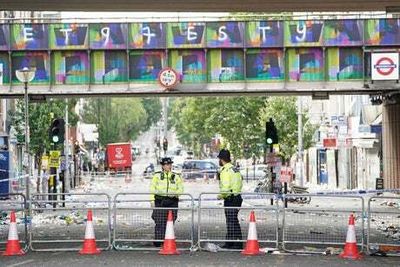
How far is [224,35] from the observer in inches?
1102

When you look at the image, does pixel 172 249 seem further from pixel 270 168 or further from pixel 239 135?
pixel 239 135

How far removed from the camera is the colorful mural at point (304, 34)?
28.0 metres

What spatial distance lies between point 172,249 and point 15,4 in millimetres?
11011

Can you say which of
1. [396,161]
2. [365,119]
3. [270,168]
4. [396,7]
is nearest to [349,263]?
[396,7]

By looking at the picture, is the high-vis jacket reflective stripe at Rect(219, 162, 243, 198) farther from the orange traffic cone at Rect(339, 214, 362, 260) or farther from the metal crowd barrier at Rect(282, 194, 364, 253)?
the orange traffic cone at Rect(339, 214, 362, 260)

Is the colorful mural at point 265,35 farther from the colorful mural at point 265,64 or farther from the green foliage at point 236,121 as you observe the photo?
the green foliage at point 236,121

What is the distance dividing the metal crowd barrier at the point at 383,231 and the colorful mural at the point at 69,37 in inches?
528

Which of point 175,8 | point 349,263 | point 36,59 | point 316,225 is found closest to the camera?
point 349,263

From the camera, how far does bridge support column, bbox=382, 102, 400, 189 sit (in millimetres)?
37062

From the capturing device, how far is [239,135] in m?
61.4

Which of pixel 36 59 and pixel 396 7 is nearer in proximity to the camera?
pixel 396 7

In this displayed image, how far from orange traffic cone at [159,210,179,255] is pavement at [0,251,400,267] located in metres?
0.17

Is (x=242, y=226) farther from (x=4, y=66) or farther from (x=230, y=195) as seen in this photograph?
(x=4, y=66)

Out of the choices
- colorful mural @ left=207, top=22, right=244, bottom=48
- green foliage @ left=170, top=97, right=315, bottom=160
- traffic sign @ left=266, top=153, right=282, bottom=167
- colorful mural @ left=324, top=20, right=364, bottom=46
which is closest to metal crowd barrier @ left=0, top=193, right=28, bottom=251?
colorful mural @ left=207, top=22, right=244, bottom=48
